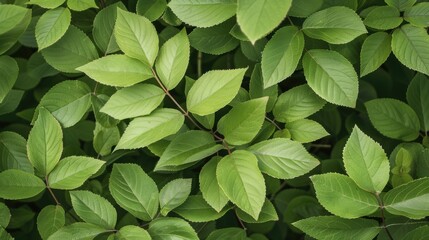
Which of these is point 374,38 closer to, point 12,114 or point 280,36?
point 280,36

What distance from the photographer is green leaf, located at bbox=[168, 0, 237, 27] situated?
1.06m

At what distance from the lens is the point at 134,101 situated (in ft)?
3.52

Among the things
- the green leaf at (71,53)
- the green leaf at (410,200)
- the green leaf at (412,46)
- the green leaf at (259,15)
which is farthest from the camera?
the green leaf at (71,53)

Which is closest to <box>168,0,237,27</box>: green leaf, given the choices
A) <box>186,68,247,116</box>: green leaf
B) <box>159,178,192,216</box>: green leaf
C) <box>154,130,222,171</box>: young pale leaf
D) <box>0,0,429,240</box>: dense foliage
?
<box>0,0,429,240</box>: dense foliage

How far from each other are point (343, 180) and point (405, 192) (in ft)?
0.37

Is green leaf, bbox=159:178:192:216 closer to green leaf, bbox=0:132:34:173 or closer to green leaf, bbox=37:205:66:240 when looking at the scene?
green leaf, bbox=37:205:66:240

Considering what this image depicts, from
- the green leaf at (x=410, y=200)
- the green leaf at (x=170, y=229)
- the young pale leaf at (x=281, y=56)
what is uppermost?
the young pale leaf at (x=281, y=56)

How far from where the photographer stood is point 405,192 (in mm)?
1015

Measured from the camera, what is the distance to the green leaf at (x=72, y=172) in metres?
1.11

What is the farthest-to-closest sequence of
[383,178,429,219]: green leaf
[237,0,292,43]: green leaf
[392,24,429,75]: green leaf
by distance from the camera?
1. [392,24,429,75]: green leaf
2. [383,178,429,219]: green leaf
3. [237,0,292,43]: green leaf

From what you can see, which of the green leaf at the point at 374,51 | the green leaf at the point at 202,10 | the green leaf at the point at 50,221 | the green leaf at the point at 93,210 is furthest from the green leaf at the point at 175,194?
the green leaf at the point at 374,51

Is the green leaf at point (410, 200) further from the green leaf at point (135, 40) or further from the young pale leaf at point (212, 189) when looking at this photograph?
the green leaf at point (135, 40)

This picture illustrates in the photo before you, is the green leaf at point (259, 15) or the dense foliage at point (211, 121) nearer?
the green leaf at point (259, 15)

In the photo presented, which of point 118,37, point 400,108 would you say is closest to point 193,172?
point 118,37
